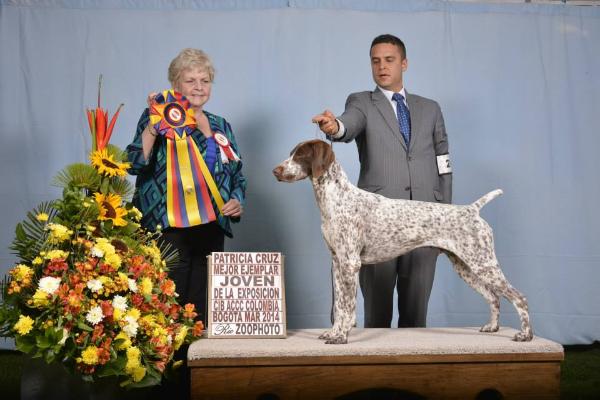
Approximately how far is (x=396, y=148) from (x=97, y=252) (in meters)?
1.45

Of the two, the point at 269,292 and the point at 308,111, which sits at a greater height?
the point at 308,111

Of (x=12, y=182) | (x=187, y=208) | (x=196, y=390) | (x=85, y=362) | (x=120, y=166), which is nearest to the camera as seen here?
(x=85, y=362)

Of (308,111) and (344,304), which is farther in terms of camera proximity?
(308,111)

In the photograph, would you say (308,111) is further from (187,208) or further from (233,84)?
(187,208)

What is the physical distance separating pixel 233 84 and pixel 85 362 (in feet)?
9.36

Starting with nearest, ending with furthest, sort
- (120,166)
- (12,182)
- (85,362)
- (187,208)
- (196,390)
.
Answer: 1. (85,362)
2. (196,390)
3. (120,166)
4. (187,208)
5. (12,182)

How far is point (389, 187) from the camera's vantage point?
318 cm

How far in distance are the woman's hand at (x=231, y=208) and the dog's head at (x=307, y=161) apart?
56 cm

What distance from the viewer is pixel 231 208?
Answer: 3.17m

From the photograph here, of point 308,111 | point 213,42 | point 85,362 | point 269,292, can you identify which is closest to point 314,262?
point 308,111

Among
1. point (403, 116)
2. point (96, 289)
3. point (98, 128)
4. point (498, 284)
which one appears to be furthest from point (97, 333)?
point (403, 116)

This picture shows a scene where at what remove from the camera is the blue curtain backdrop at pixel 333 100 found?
4727 millimetres

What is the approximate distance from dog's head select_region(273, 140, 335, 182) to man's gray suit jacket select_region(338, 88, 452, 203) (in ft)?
1.52

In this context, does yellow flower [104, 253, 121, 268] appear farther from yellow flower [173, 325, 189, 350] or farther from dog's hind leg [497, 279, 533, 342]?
dog's hind leg [497, 279, 533, 342]
